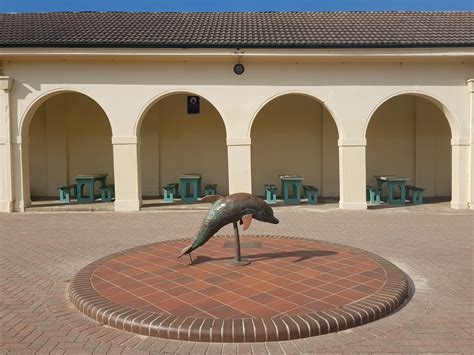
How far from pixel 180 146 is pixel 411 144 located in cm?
843

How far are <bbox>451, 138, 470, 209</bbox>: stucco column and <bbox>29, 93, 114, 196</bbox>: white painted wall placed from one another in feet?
37.9

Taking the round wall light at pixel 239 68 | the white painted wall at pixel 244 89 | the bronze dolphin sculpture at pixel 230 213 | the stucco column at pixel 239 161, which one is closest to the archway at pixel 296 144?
the white painted wall at pixel 244 89

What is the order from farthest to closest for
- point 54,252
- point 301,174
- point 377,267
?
point 301,174 < point 54,252 < point 377,267

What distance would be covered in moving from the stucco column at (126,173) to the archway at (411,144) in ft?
27.0

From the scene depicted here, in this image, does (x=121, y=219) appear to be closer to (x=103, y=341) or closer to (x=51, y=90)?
(x=51, y=90)

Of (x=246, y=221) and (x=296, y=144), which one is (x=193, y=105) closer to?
(x=296, y=144)

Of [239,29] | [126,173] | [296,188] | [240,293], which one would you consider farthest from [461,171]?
[240,293]

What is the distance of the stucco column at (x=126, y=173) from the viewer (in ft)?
38.6

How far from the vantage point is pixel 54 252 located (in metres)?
7.06

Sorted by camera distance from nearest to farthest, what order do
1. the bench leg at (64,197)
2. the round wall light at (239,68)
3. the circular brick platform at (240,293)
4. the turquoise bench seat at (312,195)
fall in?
the circular brick platform at (240,293)
the round wall light at (239,68)
the turquoise bench seat at (312,195)
the bench leg at (64,197)

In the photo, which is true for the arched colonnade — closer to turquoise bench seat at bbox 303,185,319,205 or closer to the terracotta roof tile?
turquoise bench seat at bbox 303,185,319,205

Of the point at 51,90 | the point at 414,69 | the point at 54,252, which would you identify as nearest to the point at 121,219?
the point at 54,252

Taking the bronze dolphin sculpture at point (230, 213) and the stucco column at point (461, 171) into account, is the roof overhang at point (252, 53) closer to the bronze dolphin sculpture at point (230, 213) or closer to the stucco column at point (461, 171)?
the stucco column at point (461, 171)

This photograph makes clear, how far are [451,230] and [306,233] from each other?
3.21 m
